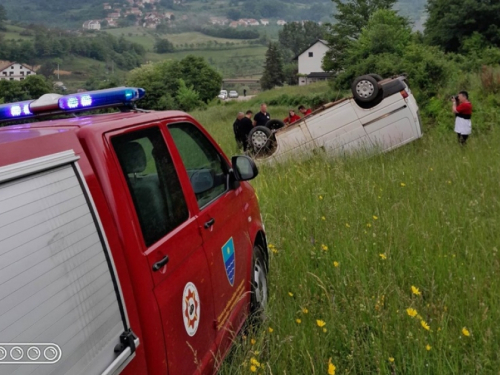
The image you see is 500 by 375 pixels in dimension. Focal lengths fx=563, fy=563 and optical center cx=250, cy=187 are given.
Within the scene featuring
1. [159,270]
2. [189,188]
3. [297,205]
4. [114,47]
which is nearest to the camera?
[159,270]

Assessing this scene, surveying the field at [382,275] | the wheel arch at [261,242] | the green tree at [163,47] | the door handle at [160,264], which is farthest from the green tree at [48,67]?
the door handle at [160,264]

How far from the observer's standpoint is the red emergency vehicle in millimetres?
1709

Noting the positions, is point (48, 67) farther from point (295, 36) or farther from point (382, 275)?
point (295, 36)

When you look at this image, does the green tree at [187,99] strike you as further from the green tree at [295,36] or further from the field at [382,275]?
the green tree at [295,36]

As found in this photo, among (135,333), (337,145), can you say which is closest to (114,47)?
(337,145)

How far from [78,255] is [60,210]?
170mm

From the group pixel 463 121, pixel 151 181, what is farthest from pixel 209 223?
pixel 463 121

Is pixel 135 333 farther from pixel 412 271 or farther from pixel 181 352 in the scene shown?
pixel 412 271

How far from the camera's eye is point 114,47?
13162 centimetres

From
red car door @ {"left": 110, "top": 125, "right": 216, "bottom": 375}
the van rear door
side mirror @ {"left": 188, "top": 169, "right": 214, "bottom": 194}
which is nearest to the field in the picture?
red car door @ {"left": 110, "top": 125, "right": 216, "bottom": 375}

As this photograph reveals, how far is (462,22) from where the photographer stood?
119 ft

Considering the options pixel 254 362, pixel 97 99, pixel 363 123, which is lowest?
pixel 254 362

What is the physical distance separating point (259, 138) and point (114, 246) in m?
10.2

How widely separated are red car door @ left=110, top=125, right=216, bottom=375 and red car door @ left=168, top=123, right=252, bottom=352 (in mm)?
173
